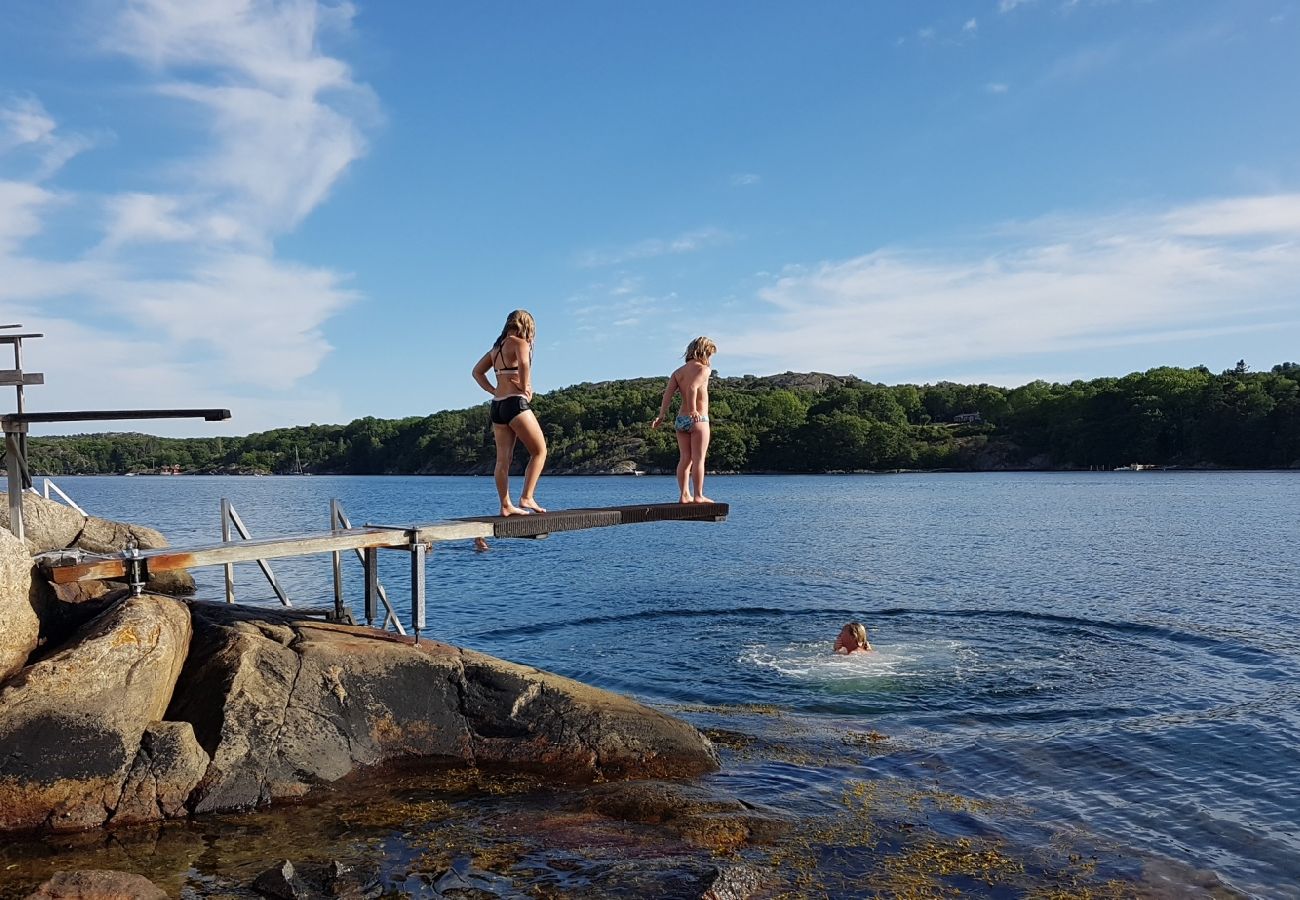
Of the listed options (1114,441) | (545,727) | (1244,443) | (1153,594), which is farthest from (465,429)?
(545,727)

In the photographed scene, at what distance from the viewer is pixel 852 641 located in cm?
2025

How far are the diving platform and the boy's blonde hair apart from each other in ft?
7.73

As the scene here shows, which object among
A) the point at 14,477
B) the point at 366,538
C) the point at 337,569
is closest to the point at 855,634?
the point at 337,569

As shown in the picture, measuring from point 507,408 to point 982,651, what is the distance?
13.8 metres

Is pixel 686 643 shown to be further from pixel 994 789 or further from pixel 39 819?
pixel 39 819

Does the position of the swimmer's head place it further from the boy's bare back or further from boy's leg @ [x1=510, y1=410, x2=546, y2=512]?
boy's leg @ [x1=510, y1=410, x2=546, y2=512]

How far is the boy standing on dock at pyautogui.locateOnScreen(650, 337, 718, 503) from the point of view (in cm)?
1377

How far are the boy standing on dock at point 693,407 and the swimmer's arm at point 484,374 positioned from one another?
2.40m

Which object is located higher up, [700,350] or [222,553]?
[700,350]

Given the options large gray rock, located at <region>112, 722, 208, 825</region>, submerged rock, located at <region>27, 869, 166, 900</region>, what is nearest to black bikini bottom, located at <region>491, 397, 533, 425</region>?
large gray rock, located at <region>112, 722, 208, 825</region>

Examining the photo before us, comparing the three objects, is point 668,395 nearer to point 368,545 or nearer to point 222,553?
point 368,545

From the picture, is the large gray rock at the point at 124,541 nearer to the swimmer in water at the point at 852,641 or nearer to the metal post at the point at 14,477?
the metal post at the point at 14,477

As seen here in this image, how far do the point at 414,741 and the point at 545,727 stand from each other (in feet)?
5.14

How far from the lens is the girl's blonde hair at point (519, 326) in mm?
11992
